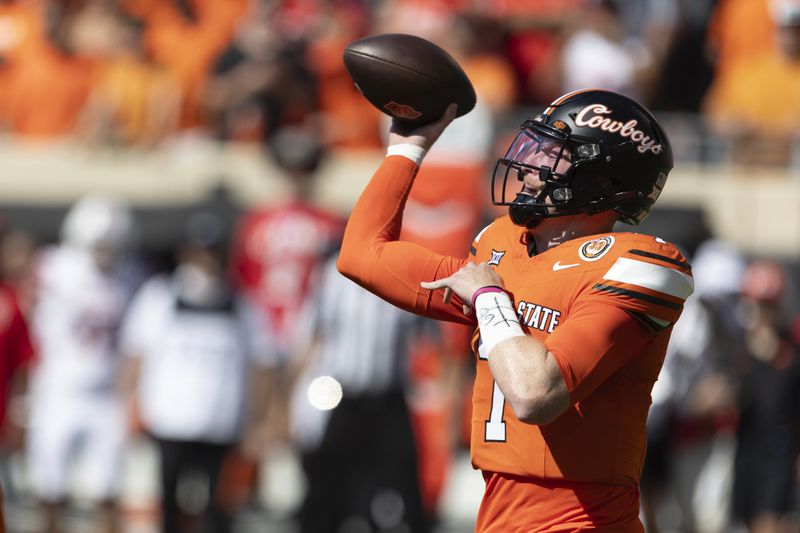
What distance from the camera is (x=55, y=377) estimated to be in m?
8.37

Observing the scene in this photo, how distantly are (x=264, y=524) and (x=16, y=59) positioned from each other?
4093mm

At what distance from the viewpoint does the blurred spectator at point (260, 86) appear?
1003cm

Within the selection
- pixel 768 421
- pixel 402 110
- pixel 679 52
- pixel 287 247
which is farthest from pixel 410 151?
pixel 679 52

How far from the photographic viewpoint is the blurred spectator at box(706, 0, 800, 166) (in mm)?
9672

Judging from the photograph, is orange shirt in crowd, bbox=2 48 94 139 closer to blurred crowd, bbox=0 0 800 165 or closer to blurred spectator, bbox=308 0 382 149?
blurred crowd, bbox=0 0 800 165

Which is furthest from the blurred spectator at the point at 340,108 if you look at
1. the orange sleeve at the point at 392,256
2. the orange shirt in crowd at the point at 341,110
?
the orange sleeve at the point at 392,256

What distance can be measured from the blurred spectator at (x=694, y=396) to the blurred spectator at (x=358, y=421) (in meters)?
1.33

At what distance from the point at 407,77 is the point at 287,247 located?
5.20m

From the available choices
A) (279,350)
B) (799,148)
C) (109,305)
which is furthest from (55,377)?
(799,148)

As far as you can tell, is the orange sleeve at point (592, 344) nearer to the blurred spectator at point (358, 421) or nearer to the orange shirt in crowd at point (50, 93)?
the blurred spectator at point (358, 421)

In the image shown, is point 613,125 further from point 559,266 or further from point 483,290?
point 483,290

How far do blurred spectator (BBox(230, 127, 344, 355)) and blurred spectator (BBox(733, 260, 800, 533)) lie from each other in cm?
243

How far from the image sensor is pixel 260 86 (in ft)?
32.8

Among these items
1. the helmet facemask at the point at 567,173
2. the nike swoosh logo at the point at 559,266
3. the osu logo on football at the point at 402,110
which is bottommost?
the nike swoosh logo at the point at 559,266
